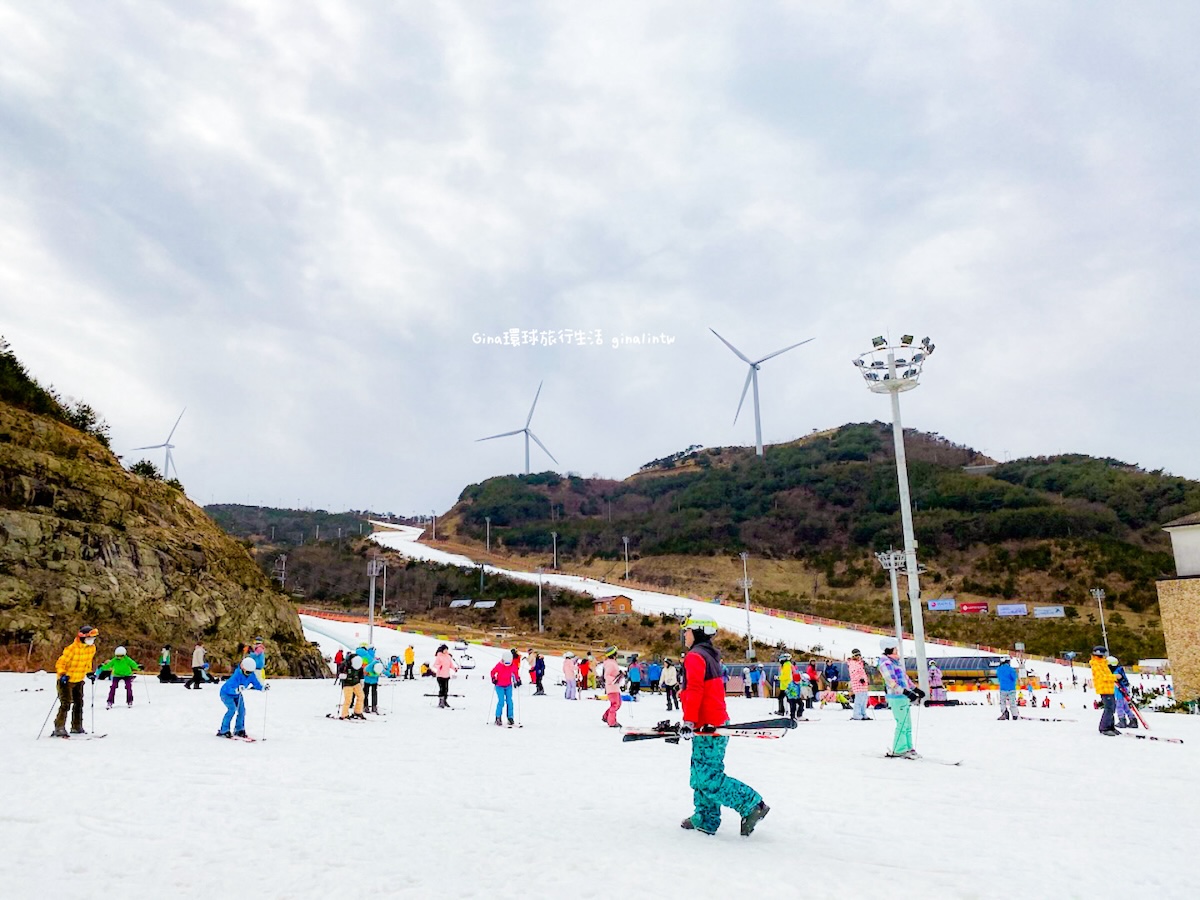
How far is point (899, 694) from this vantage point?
10992mm

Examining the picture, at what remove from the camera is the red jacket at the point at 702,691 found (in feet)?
20.8

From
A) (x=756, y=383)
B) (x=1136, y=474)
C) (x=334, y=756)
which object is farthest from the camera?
(x=1136, y=474)

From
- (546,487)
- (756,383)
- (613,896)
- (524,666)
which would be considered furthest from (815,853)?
(546,487)

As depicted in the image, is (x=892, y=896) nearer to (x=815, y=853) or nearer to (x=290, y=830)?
(x=815, y=853)

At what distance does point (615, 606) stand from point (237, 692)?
59.0m

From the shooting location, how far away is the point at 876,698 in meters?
24.5

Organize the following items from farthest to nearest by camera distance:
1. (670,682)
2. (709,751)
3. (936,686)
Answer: (936,686) → (670,682) → (709,751)

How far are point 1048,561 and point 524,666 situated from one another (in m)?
65.9

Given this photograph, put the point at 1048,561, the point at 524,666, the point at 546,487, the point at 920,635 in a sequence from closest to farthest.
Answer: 1. the point at 920,635
2. the point at 524,666
3. the point at 1048,561
4. the point at 546,487

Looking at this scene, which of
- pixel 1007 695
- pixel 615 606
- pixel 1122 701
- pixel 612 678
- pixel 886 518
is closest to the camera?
pixel 1122 701

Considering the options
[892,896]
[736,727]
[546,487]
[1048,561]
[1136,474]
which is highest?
[546,487]

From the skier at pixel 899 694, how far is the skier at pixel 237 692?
9641 mm

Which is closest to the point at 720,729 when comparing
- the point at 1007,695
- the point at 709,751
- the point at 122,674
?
the point at 709,751

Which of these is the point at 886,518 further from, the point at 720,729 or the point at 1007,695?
the point at 720,729
